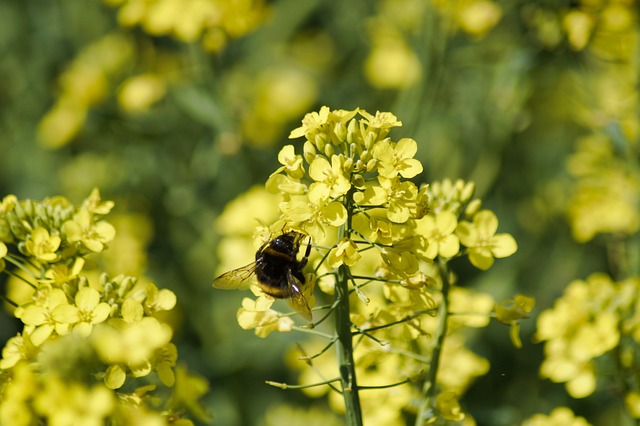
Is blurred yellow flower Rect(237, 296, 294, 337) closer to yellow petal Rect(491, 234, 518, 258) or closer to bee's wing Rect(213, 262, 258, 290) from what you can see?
bee's wing Rect(213, 262, 258, 290)

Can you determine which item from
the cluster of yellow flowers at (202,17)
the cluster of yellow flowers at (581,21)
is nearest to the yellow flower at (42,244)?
the cluster of yellow flowers at (202,17)

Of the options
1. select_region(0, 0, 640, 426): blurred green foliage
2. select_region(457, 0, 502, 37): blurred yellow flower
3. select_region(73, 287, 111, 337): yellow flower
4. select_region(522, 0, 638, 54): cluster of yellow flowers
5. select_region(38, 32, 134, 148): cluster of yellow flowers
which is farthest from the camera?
select_region(38, 32, 134, 148): cluster of yellow flowers

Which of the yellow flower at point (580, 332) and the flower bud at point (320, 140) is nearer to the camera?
the flower bud at point (320, 140)

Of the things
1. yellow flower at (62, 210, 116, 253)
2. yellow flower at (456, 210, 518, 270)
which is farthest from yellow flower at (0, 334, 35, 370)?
yellow flower at (456, 210, 518, 270)

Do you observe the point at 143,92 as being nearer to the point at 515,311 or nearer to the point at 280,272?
the point at 280,272

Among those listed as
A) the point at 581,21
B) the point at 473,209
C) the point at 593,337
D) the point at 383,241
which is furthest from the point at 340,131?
the point at 581,21

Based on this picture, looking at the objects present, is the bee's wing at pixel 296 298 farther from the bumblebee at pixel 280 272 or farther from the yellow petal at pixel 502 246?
the yellow petal at pixel 502 246

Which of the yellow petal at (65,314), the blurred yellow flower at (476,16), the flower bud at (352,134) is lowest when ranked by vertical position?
the yellow petal at (65,314)
